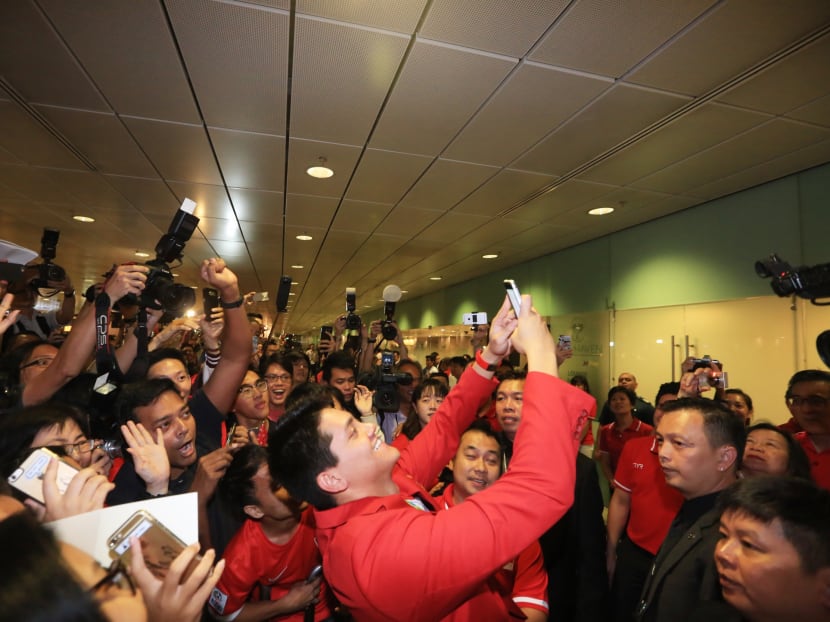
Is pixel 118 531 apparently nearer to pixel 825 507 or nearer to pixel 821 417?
pixel 825 507

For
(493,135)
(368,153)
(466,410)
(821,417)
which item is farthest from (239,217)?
(821,417)

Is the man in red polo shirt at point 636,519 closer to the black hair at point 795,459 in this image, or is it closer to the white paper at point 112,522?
the black hair at point 795,459

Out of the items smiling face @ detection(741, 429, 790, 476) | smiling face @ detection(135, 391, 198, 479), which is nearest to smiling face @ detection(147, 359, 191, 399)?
smiling face @ detection(135, 391, 198, 479)

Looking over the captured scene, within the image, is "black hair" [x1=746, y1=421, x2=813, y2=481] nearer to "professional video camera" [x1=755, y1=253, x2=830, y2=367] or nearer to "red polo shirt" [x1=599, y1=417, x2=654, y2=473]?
"professional video camera" [x1=755, y1=253, x2=830, y2=367]

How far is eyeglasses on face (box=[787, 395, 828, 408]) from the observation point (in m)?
2.67

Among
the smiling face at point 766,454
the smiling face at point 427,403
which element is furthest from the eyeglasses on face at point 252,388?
the smiling face at point 766,454

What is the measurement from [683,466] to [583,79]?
81.6 inches

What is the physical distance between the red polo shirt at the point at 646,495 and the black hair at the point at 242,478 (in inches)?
75.4

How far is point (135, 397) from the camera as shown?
1851 mm

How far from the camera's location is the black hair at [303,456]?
3.77 feet

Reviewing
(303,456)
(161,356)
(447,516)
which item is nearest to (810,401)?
(447,516)

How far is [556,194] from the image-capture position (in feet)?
14.4

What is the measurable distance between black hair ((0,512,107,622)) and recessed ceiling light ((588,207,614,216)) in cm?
499

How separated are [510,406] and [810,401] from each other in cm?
188
